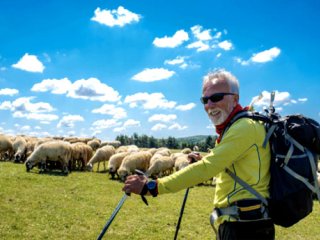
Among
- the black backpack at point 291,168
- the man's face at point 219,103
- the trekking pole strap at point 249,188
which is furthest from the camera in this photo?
the man's face at point 219,103

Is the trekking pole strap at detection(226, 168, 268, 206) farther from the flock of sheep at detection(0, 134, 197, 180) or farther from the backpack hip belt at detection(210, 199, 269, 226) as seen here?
the flock of sheep at detection(0, 134, 197, 180)

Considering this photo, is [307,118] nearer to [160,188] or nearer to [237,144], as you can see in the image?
[237,144]

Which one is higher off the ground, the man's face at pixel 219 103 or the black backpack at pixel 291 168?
the man's face at pixel 219 103

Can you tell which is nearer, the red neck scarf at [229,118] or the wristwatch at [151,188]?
the wristwatch at [151,188]

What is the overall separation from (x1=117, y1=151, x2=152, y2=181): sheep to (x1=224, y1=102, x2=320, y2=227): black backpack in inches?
783

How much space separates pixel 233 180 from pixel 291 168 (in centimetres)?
58

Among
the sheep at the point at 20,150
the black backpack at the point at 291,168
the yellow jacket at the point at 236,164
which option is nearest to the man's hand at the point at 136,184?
the yellow jacket at the point at 236,164

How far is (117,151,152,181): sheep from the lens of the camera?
2347 centimetres

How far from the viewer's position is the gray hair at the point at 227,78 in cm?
375

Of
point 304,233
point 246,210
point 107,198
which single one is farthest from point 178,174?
point 107,198

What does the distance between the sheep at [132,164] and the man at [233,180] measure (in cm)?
1965

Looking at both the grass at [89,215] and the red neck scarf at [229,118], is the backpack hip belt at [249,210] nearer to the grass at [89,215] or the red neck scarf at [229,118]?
the red neck scarf at [229,118]

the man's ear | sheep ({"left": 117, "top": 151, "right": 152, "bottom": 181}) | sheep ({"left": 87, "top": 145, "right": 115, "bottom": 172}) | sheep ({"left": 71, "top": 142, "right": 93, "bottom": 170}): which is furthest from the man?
sheep ({"left": 87, "top": 145, "right": 115, "bottom": 172})

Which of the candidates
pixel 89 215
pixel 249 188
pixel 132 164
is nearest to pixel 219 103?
pixel 249 188
